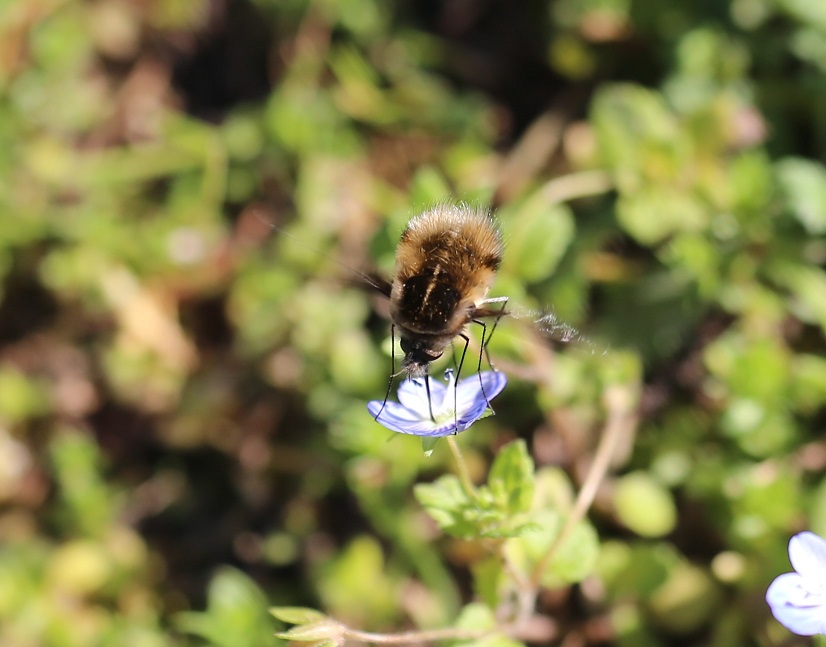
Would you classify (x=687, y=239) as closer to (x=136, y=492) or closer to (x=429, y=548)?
(x=429, y=548)

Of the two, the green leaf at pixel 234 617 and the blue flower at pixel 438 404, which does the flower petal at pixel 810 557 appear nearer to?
the blue flower at pixel 438 404

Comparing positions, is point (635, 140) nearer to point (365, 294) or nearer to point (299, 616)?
point (365, 294)

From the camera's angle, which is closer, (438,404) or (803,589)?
(803,589)

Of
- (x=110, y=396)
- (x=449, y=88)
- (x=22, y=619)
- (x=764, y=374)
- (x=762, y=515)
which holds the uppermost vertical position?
(x=449, y=88)

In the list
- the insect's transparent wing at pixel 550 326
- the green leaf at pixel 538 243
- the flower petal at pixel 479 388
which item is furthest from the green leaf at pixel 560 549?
the green leaf at pixel 538 243

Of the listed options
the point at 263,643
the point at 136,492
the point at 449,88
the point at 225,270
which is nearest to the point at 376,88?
the point at 449,88

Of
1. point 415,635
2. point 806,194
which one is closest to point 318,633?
point 415,635

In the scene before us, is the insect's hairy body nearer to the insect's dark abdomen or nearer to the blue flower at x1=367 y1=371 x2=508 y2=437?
the insect's dark abdomen
